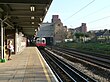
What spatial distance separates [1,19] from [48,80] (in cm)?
976

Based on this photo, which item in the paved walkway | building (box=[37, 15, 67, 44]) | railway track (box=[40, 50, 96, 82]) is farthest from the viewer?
building (box=[37, 15, 67, 44])

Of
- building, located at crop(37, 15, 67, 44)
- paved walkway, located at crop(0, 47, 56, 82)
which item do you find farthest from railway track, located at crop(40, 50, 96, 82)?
building, located at crop(37, 15, 67, 44)

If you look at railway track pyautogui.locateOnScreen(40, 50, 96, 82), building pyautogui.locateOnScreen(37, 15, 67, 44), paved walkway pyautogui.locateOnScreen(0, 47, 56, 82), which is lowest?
railway track pyautogui.locateOnScreen(40, 50, 96, 82)

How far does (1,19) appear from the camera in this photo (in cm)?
2077

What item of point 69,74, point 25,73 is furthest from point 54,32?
point 25,73

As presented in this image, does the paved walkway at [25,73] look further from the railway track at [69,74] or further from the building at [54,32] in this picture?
the building at [54,32]

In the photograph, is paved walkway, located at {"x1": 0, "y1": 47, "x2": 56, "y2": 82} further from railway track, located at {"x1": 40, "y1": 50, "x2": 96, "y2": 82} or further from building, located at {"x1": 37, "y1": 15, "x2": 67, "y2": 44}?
building, located at {"x1": 37, "y1": 15, "x2": 67, "y2": 44}

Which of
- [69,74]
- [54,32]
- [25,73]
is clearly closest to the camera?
[25,73]

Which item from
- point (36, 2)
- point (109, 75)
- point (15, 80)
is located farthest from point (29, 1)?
point (109, 75)

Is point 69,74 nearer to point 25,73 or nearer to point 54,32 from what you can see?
point 25,73

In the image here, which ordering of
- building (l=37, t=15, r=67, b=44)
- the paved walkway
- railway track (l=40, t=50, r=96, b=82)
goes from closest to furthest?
the paved walkway, railway track (l=40, t=50, r=96, b=82), building (l=37, t=15, r=67, b=44)

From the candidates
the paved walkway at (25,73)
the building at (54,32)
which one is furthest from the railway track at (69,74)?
the building at (54,32)

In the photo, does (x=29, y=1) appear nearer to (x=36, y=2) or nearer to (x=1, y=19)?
(x=36, y=2)

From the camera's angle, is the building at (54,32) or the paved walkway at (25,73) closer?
the paved walkway at (25,73)
